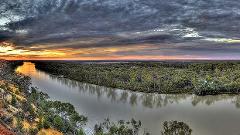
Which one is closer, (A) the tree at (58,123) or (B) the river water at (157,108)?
(A) the tree at (58,123)

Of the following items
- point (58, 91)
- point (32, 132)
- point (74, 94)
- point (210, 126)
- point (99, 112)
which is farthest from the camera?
point (58, 91)

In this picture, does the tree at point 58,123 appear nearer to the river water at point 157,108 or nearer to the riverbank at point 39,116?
the riverbank at point 39,116

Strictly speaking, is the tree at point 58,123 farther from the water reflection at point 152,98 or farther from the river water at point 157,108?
the water reflection at point 152,98

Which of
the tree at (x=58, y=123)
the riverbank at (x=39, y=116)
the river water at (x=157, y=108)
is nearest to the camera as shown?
the riverbank at (x=39, y=116)

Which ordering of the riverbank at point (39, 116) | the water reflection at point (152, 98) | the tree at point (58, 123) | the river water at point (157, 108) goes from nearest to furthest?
1. the riverbank at point (39, 116)
2. the tree at point (58, 123)
3. the river water at point (157, 108)
4. the water reflection at point (152, 98)

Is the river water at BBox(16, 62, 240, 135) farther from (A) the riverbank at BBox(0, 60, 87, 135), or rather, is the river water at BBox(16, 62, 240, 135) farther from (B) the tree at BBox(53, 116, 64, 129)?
(B) the tree at BBox(53, 116, 64, 129)

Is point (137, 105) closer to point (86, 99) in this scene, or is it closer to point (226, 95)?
point (86, 99)

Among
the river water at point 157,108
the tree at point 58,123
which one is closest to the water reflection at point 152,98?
the river water at point 157,108

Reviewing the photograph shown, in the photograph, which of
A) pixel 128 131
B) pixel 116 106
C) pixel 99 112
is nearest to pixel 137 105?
pixel 116 106

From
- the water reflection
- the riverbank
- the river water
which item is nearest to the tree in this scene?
the riverbank

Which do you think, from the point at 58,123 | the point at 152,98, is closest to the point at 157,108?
the point at 152,98
